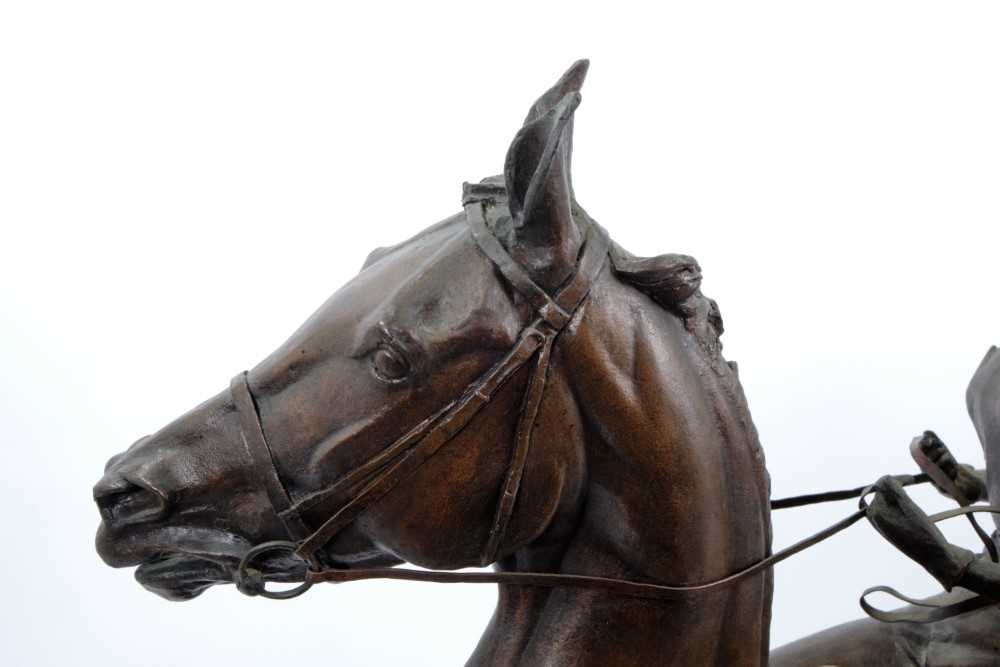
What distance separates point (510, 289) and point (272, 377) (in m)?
0.32

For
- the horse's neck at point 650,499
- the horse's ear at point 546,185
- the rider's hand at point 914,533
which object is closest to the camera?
the horse's ear at point 546,185

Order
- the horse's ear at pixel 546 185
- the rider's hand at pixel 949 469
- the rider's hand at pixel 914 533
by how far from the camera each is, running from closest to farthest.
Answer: the horse's ear at pixel 546 185, the rider's hand at pixel 914 533, the rider's hand at pixel 949 469

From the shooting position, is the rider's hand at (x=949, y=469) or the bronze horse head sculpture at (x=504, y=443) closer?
the bronze horse head sculpture at (x=504, y=443)

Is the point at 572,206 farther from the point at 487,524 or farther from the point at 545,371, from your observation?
the point at 487,524

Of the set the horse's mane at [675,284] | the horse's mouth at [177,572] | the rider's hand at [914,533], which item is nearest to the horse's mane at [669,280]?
the horse's mane at [675,284]

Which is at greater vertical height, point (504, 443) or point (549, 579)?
point (504, 443)

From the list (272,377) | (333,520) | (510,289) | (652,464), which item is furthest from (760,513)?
(272,377)

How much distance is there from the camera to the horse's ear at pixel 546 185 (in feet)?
3.92

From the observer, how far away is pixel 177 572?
54.7 inches

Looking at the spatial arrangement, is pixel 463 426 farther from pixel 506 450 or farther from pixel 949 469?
pixel 949 469

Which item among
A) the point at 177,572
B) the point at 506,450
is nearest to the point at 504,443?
the point at 506,450

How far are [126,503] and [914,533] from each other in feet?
3.44

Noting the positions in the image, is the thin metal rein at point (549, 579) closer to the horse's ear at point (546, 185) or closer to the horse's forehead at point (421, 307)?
the horse's forehead at point (421, 307)

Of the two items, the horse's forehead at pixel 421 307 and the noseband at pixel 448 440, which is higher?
the horse's forehead at pixel 421 307
